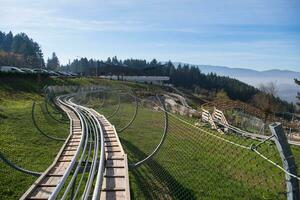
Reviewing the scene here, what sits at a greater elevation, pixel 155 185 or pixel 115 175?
pixel 115 175

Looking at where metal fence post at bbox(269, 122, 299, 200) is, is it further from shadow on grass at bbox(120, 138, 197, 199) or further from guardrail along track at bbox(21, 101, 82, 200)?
shadow on grass at bbox(120, 138, 197, 199)

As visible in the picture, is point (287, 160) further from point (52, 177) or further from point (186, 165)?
point (186, 165)

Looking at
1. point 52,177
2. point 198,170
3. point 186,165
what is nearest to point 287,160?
point 52,177

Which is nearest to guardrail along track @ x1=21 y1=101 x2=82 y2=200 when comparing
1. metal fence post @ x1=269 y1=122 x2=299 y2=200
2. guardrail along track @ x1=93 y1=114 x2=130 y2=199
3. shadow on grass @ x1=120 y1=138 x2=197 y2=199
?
guardrail along track @ x1=93 y1=114 x2=130 y2=199

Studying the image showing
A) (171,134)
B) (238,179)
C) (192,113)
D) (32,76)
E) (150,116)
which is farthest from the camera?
(32,76)

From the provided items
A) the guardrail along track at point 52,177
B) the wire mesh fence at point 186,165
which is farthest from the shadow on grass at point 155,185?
the guardrail along track at point 52,177

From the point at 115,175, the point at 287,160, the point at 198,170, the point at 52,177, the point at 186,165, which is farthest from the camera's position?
the point at 186,165

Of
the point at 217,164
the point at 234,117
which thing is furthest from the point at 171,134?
the point at 234,117

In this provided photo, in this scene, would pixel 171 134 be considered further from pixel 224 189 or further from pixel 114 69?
pixel 114 69

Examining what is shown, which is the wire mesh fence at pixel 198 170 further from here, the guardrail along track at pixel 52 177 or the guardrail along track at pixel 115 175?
the guardrail along track at pixel 52 177
